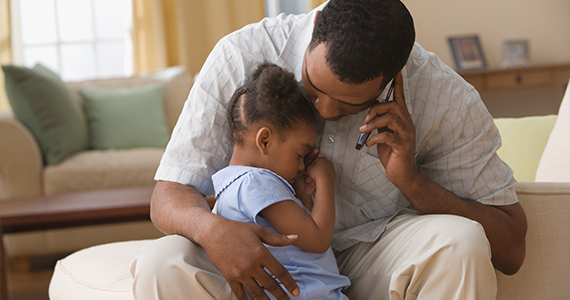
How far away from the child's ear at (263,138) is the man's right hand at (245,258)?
0.22 m

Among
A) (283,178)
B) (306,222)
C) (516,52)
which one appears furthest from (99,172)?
(516,52)

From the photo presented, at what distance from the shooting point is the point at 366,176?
1183 millimetres

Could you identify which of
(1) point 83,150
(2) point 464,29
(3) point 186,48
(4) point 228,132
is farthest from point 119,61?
(4) point 228,132

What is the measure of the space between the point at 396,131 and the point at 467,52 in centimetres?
334

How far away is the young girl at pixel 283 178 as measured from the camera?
1008mm

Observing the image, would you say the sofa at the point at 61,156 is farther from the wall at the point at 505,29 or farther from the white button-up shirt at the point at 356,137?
the wall at the point at 505,29

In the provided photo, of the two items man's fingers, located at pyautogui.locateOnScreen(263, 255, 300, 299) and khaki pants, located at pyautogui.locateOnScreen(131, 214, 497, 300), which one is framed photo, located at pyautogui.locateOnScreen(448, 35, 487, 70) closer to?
khaki pants, located at pyautogui.locateOnScreen(131, 214, 497, 300)

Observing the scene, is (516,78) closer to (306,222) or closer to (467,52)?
(467,52)

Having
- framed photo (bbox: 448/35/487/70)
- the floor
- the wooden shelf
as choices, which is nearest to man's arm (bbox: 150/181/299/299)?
the floor

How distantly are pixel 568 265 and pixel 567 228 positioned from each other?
3.2 inches

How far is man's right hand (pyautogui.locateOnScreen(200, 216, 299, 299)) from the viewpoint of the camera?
88 centimetres

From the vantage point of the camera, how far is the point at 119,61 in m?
4.16

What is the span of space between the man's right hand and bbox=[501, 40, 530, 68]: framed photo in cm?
369

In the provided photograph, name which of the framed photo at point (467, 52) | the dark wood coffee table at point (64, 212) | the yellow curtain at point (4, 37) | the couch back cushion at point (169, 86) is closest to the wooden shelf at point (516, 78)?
the framed photo at point (467, 52)
